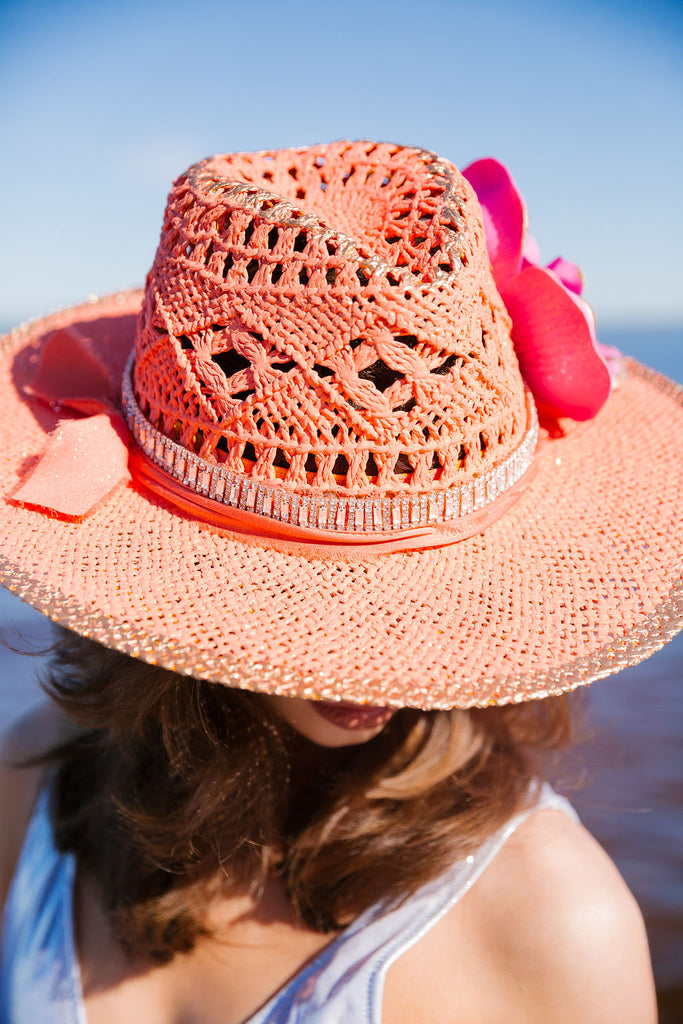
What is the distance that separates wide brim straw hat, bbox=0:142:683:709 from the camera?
2.48 ft

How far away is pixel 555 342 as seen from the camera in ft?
3.49

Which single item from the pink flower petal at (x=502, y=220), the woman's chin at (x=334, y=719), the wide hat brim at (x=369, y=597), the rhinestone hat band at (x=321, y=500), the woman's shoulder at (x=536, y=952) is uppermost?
the pink flower petal at (x=502, y=220)

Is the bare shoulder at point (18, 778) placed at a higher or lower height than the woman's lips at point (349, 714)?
lower

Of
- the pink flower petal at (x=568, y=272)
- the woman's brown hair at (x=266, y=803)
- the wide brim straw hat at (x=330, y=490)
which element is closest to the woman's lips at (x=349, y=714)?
the woman's brown hair at (x=266, y=803)

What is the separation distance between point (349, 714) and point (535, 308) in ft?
2.21

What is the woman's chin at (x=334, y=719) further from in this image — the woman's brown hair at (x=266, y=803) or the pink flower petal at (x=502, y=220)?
the pink flower petal at (x=502, y=220)

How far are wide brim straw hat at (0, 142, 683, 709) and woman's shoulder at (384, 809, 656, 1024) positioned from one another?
625 millimetres

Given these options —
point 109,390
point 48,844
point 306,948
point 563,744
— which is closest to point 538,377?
point 109,390

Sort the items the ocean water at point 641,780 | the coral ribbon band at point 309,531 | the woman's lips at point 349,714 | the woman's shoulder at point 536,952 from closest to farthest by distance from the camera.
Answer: the coral ribbon band at point 309,531
the woman's lips at point 349,714
the woman's shoulder at point 536,952
the ocean water at point 641,780

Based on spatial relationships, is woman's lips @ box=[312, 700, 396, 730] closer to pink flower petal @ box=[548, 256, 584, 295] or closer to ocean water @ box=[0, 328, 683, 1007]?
ocean water @ box=[0, 328, 683, 1007]

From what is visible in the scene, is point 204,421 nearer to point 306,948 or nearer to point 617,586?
point 617,586

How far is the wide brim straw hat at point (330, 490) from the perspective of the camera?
0.75m

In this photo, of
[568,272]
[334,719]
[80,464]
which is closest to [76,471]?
[80,464]

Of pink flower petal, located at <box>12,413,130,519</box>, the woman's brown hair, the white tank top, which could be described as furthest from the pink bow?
the white tank top
